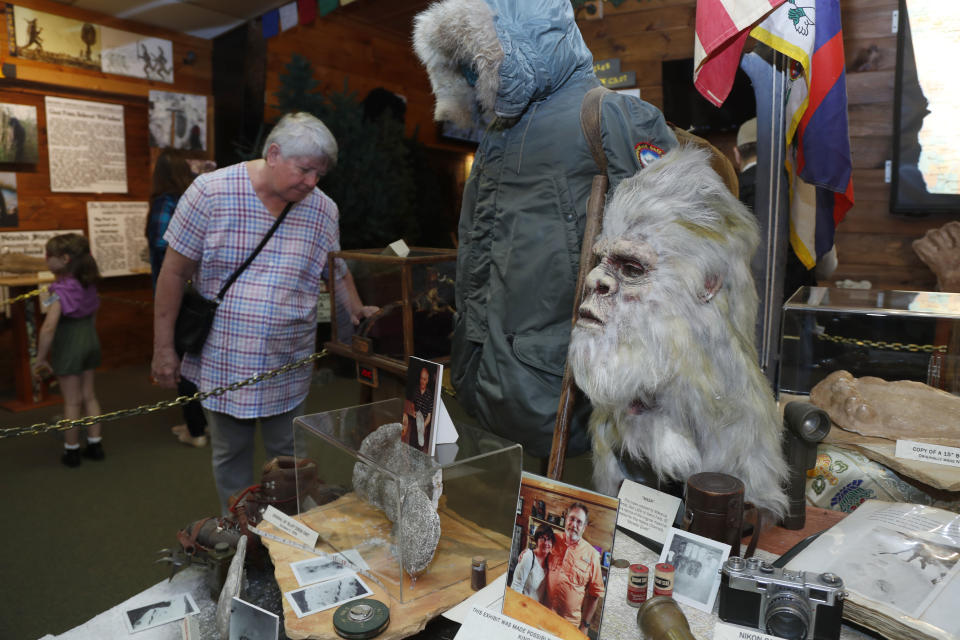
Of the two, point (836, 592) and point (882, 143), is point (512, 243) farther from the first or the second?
point (882, 143)

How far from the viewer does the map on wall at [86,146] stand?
462 centimetres

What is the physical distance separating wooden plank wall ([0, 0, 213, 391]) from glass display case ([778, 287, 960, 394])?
13.1ft

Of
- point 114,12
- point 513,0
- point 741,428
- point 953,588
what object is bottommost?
point 953,588

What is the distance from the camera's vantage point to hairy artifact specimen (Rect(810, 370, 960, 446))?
Result: 5.12 ft

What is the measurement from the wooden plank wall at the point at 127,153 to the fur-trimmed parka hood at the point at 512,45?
3.64m

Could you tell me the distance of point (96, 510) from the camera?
328 cm

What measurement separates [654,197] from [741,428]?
1.55ft

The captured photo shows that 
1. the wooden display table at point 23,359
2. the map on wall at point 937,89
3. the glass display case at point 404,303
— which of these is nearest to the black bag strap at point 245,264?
the glass display case at point 404,303

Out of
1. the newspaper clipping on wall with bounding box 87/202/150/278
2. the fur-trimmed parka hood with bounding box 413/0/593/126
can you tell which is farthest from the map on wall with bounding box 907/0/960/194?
the newspaper clipping on wall with bounding box 87/202/150/278

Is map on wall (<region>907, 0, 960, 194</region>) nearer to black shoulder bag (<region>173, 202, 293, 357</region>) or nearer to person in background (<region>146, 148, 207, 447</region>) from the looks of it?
black shoulder bag (<region>173, 202, 293, 357</region>)

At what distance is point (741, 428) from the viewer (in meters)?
1.30

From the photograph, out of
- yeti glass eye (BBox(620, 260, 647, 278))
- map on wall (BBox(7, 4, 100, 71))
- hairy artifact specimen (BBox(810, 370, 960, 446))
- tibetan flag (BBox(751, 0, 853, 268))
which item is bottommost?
hairy artifact specimen (BBox(810, 370, 960, 446))

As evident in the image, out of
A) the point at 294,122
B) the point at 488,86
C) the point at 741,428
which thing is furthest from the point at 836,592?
the point at 294,122

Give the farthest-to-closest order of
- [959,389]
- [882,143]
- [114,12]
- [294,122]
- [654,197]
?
[114,12], [882,143], [294,122], [959,389], [654,197]
